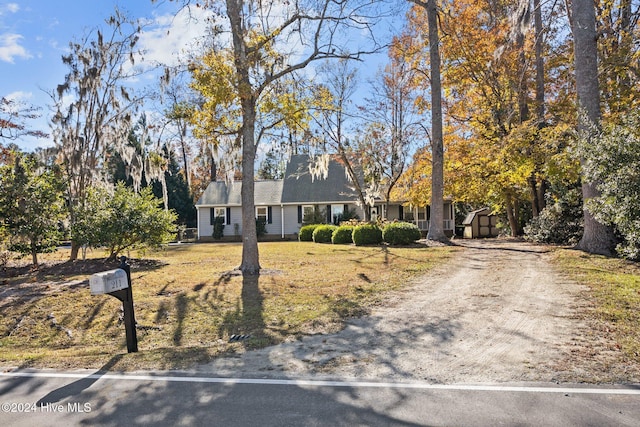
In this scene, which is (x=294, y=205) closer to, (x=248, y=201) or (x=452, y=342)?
(x=248, y=201)

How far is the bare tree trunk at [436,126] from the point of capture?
15812mm

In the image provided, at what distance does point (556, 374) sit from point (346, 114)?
1871 centimetres

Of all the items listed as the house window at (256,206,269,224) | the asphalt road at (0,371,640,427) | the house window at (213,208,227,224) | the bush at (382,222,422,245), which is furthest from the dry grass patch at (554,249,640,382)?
the house window at (213,208,227,224)

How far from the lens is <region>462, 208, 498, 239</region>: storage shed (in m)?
25.5

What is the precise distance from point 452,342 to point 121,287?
3814mm

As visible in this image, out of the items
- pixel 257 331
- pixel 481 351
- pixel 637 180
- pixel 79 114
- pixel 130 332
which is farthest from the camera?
pixel 79 114

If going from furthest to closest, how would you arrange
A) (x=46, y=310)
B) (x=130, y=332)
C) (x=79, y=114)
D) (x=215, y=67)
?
(x=79, y=114)
(x=215, y=67)
(x=46, y=310)
(x=130, y=332)

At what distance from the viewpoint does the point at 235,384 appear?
3941 millimetres

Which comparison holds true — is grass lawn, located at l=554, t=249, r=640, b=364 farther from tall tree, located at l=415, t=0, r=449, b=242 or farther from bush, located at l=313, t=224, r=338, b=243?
bush, located at l=313, t=224, r=338, b=243

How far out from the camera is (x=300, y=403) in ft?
11.4

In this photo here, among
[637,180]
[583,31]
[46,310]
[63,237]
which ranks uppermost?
[583,31]

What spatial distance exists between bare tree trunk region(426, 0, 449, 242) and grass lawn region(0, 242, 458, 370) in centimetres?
398

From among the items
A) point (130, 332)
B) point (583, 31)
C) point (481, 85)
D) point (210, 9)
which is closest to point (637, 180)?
point (583, 31)

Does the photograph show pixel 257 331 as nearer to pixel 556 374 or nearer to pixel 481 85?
pixel 556 374
